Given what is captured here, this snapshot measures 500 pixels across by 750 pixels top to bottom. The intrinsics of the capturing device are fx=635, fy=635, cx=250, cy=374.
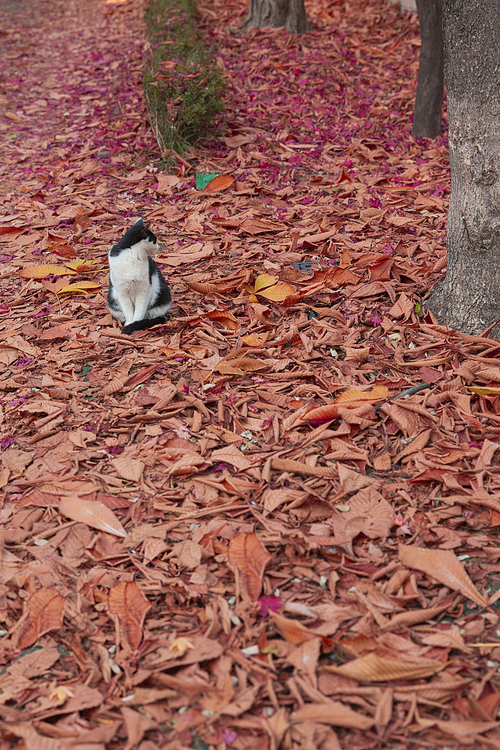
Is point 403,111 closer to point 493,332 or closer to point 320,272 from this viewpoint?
point 320,272

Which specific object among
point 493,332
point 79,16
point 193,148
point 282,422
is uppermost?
point 79,16

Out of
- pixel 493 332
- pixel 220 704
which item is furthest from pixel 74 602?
pixel 493 332

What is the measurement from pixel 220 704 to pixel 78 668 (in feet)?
1.78

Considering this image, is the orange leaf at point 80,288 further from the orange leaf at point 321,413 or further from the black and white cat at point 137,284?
the orange leaf at point 321,413

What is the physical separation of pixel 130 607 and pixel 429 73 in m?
6.04

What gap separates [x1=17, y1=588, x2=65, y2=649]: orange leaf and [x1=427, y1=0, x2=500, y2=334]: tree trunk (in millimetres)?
2660

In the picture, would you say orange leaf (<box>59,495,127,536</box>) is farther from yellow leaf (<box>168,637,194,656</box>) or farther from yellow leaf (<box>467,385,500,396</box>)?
yellow leaf (<box>467,385,500,396</box>)

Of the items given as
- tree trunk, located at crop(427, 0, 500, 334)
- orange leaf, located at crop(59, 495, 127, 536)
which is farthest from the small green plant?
orange leaf, located at crop(59, 495, 127, 536)

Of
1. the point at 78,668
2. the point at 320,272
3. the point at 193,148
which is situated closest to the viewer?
the point at 78,668

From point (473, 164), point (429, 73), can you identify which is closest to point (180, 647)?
point (473, 164)

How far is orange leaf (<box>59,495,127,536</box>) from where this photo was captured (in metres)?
2.74

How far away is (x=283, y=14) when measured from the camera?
957cm

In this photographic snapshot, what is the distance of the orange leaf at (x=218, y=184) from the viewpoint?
5.94m

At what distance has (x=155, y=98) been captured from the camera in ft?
22.0
